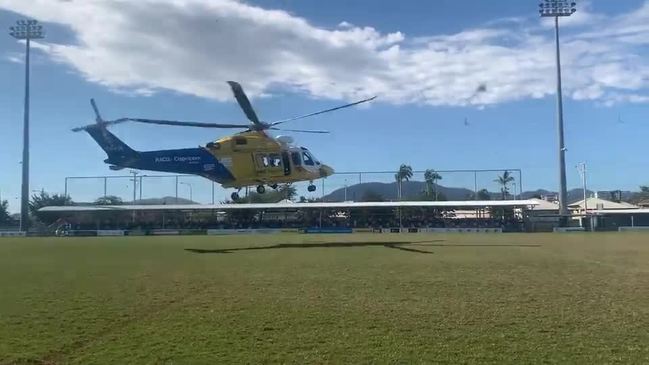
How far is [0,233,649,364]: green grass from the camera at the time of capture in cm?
1256

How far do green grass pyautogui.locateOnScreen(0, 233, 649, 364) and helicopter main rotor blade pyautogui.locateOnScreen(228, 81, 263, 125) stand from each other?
12.7m

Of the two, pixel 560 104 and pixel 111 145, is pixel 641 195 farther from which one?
pixel 111 145

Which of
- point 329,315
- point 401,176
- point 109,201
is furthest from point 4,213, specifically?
point 329,315

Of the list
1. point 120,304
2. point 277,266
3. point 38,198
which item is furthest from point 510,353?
point 38,198

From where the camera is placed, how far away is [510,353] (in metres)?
12.4

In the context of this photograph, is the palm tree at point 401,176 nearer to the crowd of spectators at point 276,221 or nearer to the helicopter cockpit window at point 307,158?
the crowd of spectators at point 276,221

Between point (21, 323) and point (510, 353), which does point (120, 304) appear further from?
point (510, 353)

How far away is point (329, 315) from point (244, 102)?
77.4 feet

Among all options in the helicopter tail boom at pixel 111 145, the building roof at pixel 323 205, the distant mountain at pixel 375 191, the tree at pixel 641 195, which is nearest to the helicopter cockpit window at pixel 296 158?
the helicopter tail boom at pixel 111 145

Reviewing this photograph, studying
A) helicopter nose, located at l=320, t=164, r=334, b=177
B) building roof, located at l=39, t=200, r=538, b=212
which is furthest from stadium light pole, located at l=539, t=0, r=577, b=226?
helicopter nose, located at l=320, t=164, r=334, b=177

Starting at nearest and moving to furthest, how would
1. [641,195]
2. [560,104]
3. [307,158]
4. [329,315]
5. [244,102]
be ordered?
[329,315] → [244,102] → [307,158] → [560,104] → [641,195]

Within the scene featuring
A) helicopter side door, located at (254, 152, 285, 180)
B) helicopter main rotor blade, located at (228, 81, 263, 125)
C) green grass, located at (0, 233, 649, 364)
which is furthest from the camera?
helicopter side door, located at (254, 152, 285, 180)

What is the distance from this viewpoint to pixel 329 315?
53.0ft

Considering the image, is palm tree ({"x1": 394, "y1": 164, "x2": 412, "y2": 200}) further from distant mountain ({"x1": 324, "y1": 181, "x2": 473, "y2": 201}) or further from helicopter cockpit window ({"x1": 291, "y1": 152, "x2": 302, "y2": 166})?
helicopter cockpit window ({"x1": 291, "y1": 152, "x2": 302, "y2": 166})
